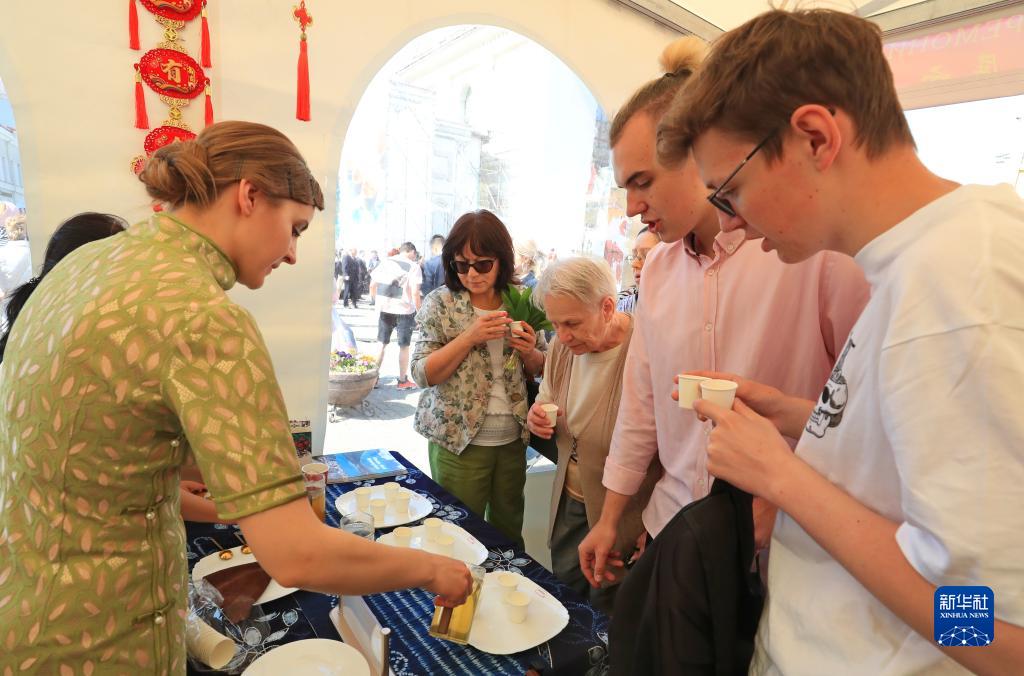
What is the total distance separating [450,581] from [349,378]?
2867 millimetres

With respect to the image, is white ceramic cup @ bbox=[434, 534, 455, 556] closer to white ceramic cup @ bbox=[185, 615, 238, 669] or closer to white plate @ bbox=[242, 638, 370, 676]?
white plate @ bbox=[242, 638, 370, 676]

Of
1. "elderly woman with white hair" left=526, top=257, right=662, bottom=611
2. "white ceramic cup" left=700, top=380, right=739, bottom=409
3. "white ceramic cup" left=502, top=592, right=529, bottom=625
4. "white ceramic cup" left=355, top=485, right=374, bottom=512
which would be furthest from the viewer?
"elderly woman with white hair" left=526, top=257, right=662, bottom=611

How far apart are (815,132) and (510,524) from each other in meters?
2.31

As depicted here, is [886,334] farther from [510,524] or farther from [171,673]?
[510,524]

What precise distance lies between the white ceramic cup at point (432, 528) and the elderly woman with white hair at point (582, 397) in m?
0.61

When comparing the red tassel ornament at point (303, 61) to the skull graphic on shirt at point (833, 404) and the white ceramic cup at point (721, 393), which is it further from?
the skull graphic on shirt at point (833, 404)

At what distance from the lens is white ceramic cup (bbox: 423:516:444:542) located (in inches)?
62.6

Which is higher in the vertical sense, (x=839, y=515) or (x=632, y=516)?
(x=839, y=515)

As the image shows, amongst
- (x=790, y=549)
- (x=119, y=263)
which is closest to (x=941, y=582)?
(x=790, y=549)

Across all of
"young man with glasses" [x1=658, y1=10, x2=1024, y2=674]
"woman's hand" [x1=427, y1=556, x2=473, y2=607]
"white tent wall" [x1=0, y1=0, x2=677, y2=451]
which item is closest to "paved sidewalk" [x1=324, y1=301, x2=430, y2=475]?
"white tent wall" [x1=0, y1=0, x2=677, y2=451]

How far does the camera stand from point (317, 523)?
854 mm

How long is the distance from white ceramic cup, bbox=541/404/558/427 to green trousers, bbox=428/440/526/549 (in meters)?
0.47

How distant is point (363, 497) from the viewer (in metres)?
1.91

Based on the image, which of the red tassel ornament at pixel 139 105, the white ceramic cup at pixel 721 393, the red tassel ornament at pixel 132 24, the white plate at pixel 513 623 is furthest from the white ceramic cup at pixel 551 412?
the red tassel ornament at pixel 132 24
